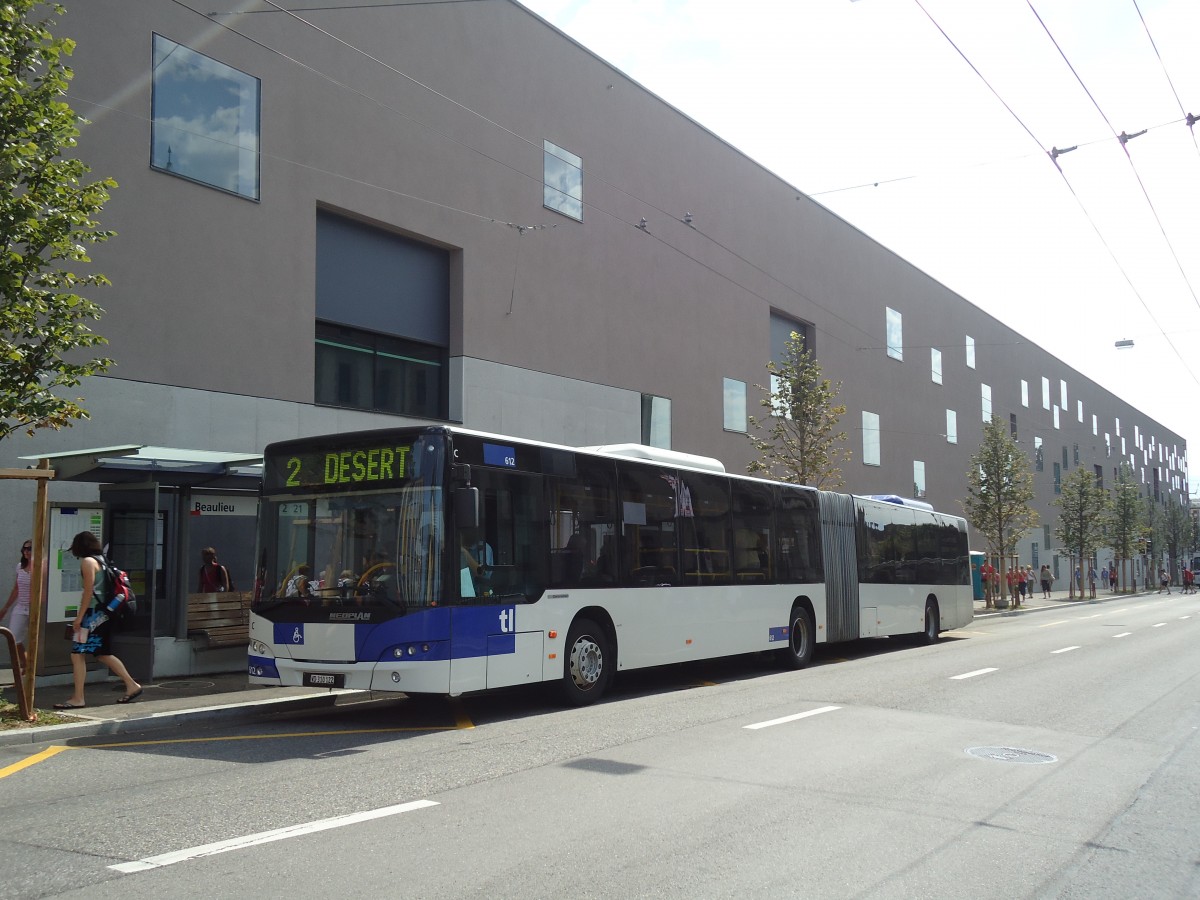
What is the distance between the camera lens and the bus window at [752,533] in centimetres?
1571

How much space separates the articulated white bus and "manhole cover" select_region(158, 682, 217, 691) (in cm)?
294

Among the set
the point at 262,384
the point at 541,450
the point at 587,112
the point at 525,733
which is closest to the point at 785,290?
the point at 587,112

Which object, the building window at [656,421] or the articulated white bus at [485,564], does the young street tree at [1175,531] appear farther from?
the articulated white bus at [485,564]

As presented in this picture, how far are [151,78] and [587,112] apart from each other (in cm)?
1280

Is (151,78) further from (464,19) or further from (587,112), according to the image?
(587,112)

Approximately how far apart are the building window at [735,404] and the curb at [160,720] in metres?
21.6

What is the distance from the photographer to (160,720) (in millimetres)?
10711

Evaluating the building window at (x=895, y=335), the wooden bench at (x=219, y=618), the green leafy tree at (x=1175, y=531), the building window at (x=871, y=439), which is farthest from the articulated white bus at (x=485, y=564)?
the green leafy tree at (x=1175, y=531)

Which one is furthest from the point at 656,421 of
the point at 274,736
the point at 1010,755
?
the point at 1010,755

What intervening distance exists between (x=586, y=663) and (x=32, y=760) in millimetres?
5808

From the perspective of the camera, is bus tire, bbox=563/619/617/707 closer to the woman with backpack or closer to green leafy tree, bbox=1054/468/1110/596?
the woman with backpack

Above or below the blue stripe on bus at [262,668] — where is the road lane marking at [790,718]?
below

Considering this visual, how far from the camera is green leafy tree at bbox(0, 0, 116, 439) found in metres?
10.3

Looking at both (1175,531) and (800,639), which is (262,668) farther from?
(1175,531)
